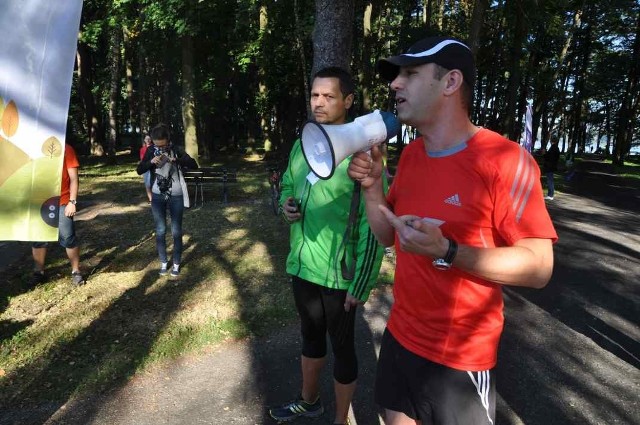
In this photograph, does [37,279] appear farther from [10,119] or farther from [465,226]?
[465,226]

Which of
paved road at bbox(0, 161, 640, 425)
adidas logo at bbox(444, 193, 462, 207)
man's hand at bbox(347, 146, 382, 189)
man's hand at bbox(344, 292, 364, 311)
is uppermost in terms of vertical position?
man's hand at bbox(347, 146, 382, 189)

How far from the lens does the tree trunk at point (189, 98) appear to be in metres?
16.4

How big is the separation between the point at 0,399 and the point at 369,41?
18440mm

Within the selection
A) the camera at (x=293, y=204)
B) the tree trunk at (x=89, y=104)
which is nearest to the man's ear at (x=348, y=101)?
the camera at (x=293, y=204)

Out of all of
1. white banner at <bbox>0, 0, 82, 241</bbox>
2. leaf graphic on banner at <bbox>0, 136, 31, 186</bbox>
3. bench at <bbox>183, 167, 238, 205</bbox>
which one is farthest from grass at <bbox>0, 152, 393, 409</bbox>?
bench at <bbox>183, 167, 238, 205</bbox>

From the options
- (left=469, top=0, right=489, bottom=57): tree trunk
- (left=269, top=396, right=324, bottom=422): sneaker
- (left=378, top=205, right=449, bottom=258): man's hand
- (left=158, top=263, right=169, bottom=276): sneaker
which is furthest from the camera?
(left=469, top=0, right=489, bottom=57): tree trunk

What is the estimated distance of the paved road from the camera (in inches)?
130

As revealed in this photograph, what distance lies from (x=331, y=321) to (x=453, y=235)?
1.29m

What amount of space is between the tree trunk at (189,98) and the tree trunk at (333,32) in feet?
39.2

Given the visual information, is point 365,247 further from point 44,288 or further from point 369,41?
point 369,41

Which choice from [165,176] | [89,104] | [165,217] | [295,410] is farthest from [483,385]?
[89,104]

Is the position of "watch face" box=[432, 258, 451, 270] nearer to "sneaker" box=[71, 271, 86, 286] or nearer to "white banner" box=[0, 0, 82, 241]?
"white banner" box=[0, 0, 82, 241]

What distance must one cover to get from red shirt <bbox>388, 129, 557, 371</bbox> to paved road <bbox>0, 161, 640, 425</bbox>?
1763 millimetres

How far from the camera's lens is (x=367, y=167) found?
1.88 meters
